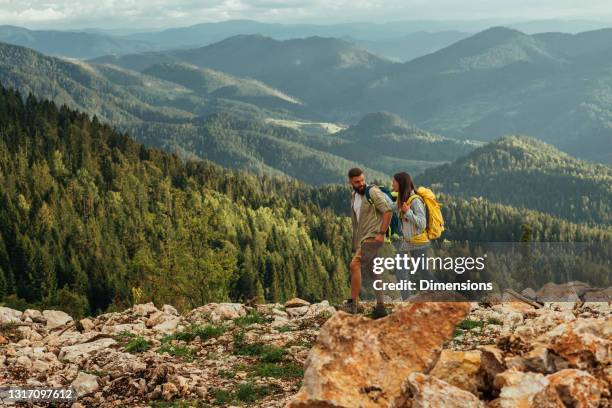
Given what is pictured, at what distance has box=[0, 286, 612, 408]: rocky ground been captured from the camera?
15.4 meters

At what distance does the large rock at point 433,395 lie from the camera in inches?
569

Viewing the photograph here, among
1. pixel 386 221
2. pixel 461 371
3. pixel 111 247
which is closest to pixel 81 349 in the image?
pixel 386 221

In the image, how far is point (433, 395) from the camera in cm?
1453

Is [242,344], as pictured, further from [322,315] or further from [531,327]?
[531,327]

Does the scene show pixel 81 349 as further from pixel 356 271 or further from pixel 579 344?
pixel 579 344

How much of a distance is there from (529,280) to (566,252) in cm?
196

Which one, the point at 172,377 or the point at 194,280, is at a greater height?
the point at 172,377

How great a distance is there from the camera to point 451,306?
19.3 m

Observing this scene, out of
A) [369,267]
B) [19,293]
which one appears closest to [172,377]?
[369,267]

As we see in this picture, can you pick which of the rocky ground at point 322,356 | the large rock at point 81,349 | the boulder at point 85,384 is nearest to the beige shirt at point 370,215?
the rocky ground at point 322,356

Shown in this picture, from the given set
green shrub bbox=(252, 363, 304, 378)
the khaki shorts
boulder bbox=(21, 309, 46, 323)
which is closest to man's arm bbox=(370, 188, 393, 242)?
the khaki shorts

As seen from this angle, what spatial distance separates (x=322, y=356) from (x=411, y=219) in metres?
7.80

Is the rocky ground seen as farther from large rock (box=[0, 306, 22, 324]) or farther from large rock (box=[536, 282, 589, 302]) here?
large rock (box=[536, 282, 589, 302])

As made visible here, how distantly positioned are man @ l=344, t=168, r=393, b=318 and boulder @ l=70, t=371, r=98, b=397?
9932 millimetres
